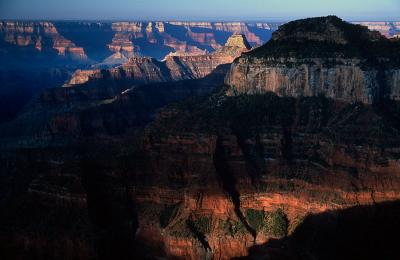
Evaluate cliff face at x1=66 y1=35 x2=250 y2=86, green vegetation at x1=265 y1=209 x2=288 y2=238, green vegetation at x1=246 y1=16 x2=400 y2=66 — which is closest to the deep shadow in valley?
green vegetation at x1=265 y1=209 x2=288 y2=238

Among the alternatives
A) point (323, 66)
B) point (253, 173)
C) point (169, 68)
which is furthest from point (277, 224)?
point (169, 68)

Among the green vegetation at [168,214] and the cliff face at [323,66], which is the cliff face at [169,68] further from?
the green vegetation at [168,214]

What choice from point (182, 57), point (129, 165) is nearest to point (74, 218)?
point (129, 165)

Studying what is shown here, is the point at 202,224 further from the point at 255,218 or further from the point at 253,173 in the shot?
the point at 253,173

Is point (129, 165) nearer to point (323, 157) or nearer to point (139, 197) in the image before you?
point (139, 197)

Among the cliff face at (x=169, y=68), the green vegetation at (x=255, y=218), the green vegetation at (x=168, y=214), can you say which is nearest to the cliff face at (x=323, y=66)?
the green vegetation at (x=255, y=218)
